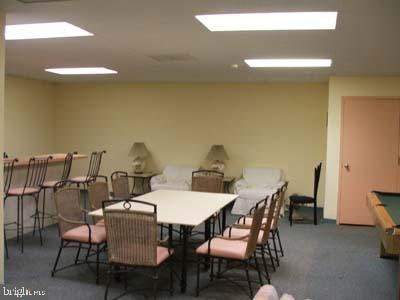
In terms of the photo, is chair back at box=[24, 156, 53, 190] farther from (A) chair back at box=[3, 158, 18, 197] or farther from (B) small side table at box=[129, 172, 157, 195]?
(B) small side table at box=[129, 172, 157, 195]

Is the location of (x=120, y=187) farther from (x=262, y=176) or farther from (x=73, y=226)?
(x=262, y=176)

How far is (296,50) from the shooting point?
4.82 meters

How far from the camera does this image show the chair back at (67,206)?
4.12 meters

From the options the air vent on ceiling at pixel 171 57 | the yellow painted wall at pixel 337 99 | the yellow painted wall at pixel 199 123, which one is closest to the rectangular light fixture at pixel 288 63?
the air vent on ceiling at pixel 171 57

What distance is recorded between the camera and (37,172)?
5.63 m

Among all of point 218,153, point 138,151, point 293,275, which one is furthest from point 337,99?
point 138,151

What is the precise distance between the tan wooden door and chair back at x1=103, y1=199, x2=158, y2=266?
425cm

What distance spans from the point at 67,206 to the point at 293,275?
7.81ft

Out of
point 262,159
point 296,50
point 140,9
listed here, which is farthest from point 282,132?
point 140,9

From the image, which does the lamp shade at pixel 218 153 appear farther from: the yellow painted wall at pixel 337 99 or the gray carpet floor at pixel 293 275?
the gray carpet floor at pixel 293 275

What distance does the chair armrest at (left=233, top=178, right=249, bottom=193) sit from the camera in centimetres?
756

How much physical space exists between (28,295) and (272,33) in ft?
10.5

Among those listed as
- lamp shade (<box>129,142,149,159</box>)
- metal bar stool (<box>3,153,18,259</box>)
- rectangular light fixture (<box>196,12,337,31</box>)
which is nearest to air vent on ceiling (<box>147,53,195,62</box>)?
rectangular light fixture (<box>196,12,337,31</box>)

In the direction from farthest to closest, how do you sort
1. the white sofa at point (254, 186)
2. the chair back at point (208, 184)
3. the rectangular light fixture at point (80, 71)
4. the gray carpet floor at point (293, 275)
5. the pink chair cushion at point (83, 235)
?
the white sofa at point (254, 186)
the rectangular light fixture at point (80, 71)
the chair back at point (208, 184)
the pink chair cushion at point (83, 235)
the gray carpet floor at point (293, 275)
